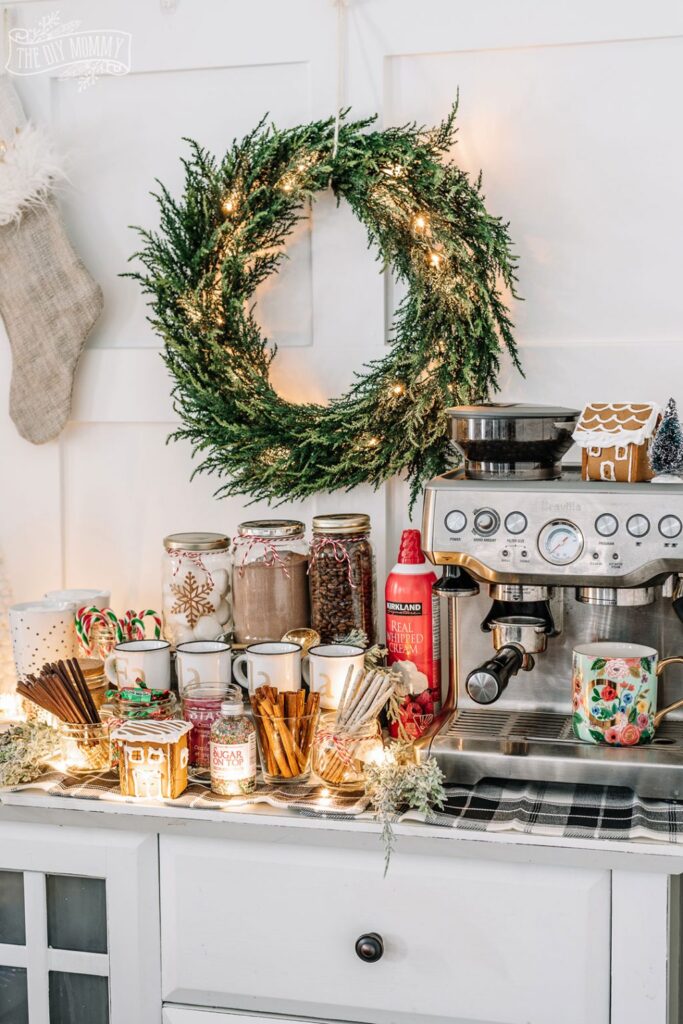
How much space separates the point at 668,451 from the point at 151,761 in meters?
0.75

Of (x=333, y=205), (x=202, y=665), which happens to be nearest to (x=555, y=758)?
(x=202, y=665)

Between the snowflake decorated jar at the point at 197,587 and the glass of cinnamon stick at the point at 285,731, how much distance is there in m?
0.31

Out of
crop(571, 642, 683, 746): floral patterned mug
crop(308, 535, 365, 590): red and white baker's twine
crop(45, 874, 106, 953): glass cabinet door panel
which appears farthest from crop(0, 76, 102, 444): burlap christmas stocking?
crop(571, 642, 683, 746): floral patterned mug

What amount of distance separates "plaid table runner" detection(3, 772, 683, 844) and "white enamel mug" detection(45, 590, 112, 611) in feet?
1.28

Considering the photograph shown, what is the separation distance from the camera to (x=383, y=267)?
180cm

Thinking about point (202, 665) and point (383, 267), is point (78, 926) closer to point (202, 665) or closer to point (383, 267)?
point (202, 665)

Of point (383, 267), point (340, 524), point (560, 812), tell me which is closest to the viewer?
point (560, 812)

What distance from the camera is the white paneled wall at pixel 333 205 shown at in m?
1.72

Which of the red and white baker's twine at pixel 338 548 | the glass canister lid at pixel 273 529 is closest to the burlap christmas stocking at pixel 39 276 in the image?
the glass canister lid at pixel 273 529

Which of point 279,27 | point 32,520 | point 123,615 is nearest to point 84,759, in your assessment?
point 123,615

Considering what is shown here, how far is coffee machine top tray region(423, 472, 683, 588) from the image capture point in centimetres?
134

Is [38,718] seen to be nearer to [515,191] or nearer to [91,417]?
[91,417]

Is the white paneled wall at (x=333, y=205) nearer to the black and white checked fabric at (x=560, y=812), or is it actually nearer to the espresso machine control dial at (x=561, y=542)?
the espresso machine control dial at (x=561, y=542)

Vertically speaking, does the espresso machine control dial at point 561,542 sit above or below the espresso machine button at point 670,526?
below
